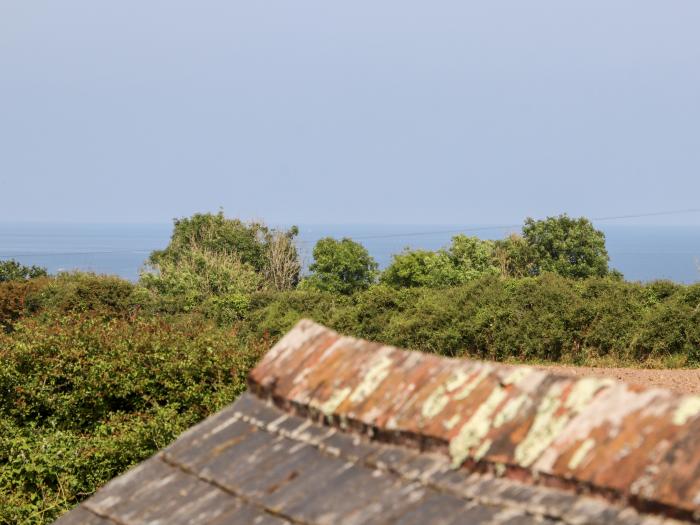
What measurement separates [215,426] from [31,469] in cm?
882

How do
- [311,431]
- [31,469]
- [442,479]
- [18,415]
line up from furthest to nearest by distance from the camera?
[18,415]
[31,469]
[311,431]
[442,479]

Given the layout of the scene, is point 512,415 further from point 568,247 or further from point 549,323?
point 568,247

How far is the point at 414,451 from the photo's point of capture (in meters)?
3.29

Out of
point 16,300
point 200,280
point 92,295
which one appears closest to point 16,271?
point 200,280

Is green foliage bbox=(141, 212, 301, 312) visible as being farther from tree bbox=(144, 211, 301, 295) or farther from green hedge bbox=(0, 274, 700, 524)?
green hedge bbox=(0, 274, 700, 524)

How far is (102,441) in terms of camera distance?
1247 centimetres

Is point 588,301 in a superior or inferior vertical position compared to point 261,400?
inferior

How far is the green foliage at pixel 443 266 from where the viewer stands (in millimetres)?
40312

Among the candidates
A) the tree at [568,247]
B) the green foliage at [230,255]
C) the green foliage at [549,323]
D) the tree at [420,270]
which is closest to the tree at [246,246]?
the green foliage at [230,255]

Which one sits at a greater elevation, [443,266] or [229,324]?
[443,266]

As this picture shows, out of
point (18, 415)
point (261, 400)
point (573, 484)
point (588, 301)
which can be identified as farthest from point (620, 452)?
point (588, 301)

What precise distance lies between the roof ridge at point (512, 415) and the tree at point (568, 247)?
42.1 meters

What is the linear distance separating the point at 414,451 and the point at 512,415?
36 centimetres

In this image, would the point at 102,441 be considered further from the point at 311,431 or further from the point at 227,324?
the point at 227,324
